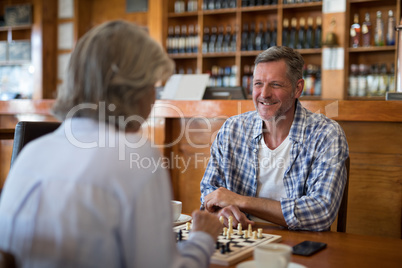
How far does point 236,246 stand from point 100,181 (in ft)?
1.58

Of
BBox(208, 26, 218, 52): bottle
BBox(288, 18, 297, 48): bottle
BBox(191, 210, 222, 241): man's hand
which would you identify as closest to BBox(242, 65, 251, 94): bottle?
BBox(208, 26, 218, 52): bottle

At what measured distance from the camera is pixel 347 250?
111 centimetres

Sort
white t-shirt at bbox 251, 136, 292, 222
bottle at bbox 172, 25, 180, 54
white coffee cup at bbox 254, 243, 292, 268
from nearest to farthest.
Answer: white coffee cup at bbox 254, 243, 292, 268
white t-shirt at bbox 251, 136, 292, 222
bottle at bbox 172, 25, 180, 54

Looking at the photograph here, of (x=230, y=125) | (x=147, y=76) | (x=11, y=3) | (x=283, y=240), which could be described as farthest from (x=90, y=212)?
(x=11, y=3)

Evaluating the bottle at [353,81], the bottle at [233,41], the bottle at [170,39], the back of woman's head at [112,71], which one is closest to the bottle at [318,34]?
the bottle at [353,81]

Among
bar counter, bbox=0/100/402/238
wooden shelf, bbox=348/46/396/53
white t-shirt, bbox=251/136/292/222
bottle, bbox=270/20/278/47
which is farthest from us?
bottle, bbox=270/20/278/47

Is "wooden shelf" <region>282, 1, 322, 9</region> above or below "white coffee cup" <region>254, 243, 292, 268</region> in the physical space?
above

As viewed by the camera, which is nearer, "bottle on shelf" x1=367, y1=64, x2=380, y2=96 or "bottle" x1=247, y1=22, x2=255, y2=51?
"bottle on shelf" x1=367, y1=64, x2=380, y2=96

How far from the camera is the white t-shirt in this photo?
177 centimetres

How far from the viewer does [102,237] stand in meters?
0.72

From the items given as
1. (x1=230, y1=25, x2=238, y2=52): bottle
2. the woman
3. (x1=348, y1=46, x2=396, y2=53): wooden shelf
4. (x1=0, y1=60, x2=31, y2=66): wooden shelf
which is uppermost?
(x1=230, y1=25, x2=238, y2=52): bottle

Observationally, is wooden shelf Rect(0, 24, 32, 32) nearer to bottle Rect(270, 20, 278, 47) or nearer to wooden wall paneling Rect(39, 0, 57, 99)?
wooden wall paneling Rect(39, 0, 57, 99)

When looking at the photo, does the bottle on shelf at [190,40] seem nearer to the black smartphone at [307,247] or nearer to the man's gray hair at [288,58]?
the man's gray hair at [288,58]

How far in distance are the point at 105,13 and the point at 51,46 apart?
3.01 feet
